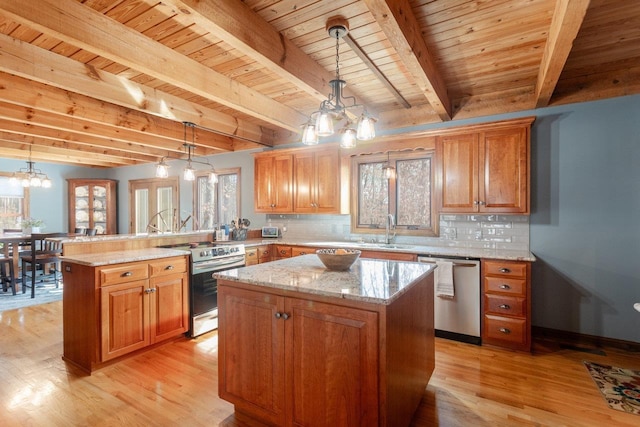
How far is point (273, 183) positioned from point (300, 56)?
2418 millimetres

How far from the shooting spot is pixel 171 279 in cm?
315

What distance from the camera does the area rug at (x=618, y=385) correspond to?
7.13ft

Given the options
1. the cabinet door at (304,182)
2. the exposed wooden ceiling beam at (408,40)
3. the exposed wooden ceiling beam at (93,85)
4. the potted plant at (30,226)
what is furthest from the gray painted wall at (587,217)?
the potted plant at (30,226)

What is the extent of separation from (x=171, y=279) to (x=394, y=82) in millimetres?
2963

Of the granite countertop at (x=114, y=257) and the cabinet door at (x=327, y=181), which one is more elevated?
the cabinet door at (x=327, y=181)

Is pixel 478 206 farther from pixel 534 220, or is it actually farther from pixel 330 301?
pixel 330 301

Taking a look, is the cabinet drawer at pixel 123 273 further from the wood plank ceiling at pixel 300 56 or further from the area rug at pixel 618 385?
the area rug at pixel 618 385

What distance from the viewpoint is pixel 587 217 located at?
3160 millimetres

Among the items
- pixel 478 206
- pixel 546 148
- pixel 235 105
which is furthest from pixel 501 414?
pixel 235 105

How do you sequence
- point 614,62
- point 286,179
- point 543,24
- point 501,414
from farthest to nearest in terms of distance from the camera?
point 286,179 < point 614,62 < point 543,24 < point 501,414

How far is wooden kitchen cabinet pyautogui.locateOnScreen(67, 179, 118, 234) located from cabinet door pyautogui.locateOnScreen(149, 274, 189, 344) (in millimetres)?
5569

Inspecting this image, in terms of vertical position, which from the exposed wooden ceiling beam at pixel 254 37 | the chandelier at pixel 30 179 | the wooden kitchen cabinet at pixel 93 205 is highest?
the exposed wooden ceiling beam at pixel 254 37

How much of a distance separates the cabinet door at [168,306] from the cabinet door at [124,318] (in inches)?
2.7

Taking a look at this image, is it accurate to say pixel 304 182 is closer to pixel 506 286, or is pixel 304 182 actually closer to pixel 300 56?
pixel 300 56
